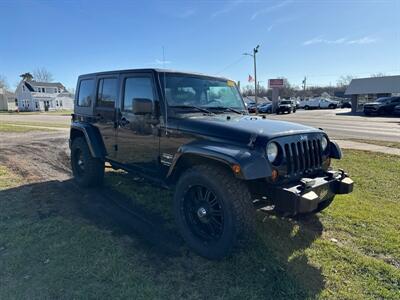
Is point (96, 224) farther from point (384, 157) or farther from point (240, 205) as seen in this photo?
point (384, 157)

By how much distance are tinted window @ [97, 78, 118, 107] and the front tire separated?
2159 millimetres

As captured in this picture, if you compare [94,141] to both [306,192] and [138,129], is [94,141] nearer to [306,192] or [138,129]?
[138,129]

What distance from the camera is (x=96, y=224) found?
401 centimetres

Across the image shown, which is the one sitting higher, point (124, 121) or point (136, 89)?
point (136, 89)

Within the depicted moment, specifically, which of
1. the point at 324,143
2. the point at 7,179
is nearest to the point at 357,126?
the point at 324,143

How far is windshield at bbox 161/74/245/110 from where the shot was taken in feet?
12.8

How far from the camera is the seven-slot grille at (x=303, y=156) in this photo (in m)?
3.15

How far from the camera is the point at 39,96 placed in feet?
211

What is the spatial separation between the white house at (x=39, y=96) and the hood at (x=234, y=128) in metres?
68.6

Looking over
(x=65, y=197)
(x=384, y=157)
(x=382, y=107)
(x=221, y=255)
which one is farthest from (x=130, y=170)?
(x=382, y=107)

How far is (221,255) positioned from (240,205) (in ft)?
1.98

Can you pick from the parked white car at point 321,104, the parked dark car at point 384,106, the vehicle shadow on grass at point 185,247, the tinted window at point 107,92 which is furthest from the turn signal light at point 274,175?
the parked white car at point 321,104

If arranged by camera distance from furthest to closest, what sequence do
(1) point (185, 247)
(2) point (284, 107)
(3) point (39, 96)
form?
(3) point (39, 96) → (2) point (284, 107) → (1) point (185, 247)

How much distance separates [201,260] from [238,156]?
1.26 m
